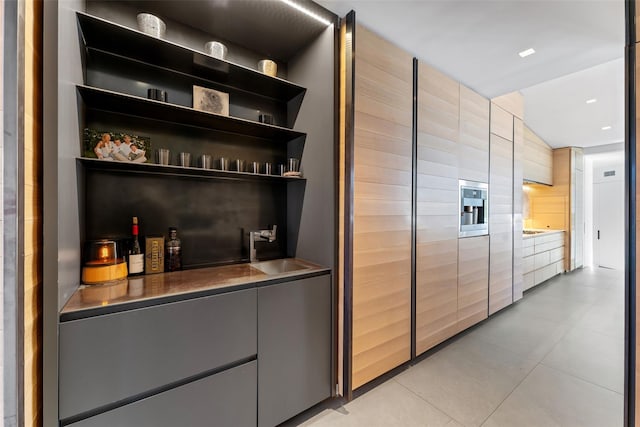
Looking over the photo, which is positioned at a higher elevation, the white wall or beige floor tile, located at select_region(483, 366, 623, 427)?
the white wall

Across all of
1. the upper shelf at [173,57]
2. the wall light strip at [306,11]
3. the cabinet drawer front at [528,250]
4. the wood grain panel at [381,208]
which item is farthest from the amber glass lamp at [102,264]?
the cabinet drawer front at [528,250]

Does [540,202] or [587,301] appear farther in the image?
[540,202]

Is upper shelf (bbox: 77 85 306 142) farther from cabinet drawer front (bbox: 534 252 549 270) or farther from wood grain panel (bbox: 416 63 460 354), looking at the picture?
cabinet drawer front (bbox: 534 252 549 270)

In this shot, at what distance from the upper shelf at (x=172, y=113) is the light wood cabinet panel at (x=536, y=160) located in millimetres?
4951

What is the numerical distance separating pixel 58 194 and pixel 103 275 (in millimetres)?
578

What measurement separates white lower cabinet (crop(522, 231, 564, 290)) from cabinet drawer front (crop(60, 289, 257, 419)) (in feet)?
14.4

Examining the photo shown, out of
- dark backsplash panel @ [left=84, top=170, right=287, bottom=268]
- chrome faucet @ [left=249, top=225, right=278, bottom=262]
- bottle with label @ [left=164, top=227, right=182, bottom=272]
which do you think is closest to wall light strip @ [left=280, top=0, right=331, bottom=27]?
dark backsplash panel @ [left=84, top=170, right=287, bottom=268]

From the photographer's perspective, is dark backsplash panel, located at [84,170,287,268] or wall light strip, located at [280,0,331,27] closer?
dark backsplash panel, located at [84,170,287,268]

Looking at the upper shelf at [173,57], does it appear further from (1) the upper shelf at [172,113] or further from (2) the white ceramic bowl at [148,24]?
(1) the upper shelf at [172,113]

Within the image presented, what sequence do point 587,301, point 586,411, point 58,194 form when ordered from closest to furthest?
point 58,194 → point 586,411 → point 587,301

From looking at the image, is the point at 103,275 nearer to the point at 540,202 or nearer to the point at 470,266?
the point at 470,266

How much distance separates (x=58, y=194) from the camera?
2.97 feet

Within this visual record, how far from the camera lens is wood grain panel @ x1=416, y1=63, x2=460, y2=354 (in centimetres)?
216

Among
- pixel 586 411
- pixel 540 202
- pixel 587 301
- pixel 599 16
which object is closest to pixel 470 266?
pixel 586 411
